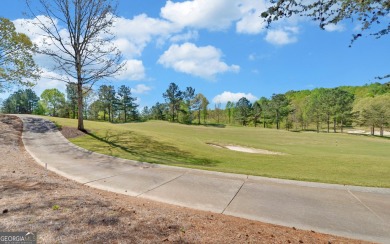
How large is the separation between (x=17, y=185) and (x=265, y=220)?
579 cm

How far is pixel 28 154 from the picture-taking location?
10.8 m

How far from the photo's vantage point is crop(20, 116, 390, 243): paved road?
4.98 m

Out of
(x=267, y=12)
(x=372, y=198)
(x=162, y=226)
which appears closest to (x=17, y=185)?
(x=162, y=226)

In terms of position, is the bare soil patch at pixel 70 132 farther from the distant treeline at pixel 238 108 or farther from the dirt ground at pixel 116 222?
the distant treeline at pixel 238 108

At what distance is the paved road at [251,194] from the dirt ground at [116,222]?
0.56 meters

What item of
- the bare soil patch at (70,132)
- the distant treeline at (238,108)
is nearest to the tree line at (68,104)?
the distant treeline at (238,108)

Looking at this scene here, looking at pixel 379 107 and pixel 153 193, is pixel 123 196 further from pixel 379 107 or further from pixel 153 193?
pixel 379 107

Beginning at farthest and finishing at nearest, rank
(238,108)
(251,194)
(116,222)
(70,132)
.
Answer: (238,108), (70,132), (251,194), (116,222)

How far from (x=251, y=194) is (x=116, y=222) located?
3.88 meters

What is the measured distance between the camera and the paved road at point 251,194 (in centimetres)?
498

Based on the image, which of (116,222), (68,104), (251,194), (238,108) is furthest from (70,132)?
(238,108)

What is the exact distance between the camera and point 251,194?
6.54 m

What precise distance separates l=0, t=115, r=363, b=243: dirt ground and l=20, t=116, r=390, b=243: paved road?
22.2 inches

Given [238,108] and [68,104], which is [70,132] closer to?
[68,104]
